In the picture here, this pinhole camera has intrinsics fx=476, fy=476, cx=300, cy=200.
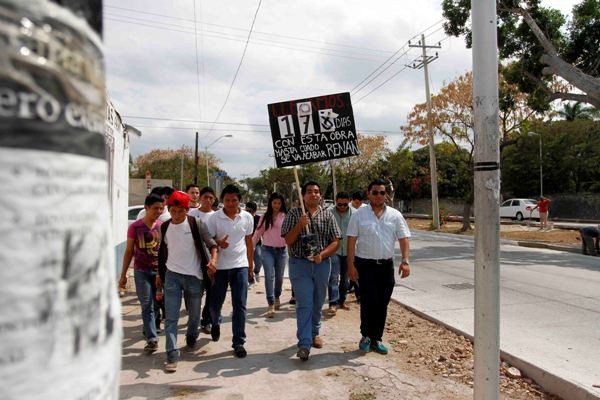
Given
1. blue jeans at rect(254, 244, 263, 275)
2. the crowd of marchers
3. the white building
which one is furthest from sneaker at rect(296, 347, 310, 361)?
blue jeans at rect(254, 244, 263, 275)

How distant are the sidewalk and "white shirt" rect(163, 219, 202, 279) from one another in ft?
3.08

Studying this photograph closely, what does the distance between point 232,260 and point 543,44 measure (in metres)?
13.2

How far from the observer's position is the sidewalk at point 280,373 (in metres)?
4.06

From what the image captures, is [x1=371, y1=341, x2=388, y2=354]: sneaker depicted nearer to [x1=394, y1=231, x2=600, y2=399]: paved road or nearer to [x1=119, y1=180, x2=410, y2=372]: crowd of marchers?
[x1=119, y1=180, x2=410, y2=372]: crowd of marchers

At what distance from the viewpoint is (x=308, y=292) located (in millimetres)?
5152

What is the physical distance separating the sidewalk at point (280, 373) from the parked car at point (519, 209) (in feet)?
102

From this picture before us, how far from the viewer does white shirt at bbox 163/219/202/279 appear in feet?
16.4

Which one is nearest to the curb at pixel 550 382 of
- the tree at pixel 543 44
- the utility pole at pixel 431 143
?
the tree at pixel 543 44

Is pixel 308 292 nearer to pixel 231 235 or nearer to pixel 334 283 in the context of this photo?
pixel 231 235

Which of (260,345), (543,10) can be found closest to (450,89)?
(543,10)

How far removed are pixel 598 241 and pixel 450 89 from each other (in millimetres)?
12865

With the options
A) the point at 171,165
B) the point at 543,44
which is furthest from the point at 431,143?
the point at 171,165

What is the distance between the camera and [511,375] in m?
4.41

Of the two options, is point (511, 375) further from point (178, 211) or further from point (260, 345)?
point (178, 211)
